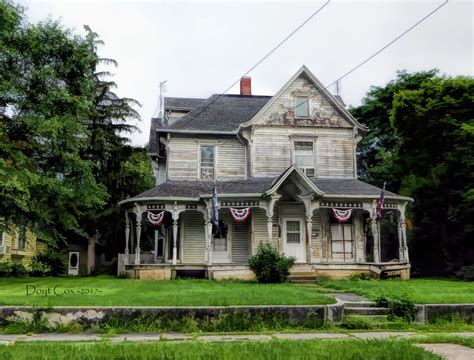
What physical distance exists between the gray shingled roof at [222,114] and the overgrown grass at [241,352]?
60.5 feet

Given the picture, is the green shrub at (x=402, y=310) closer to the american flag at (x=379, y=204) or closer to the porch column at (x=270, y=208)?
the porch column at (x=270, y=208)

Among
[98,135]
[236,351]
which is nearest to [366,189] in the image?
[98,135]

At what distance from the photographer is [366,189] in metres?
23.0

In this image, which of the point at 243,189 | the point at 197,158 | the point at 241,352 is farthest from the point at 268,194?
the point at 241,352

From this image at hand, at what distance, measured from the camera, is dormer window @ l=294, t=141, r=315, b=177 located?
24.7m

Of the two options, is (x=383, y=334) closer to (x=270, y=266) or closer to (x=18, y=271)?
(x=270, y=266)

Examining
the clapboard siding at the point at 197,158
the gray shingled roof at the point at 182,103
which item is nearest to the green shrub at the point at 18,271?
the clapboard siding at the point at 197,158

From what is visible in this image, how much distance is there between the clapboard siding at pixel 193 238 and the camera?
2327cm

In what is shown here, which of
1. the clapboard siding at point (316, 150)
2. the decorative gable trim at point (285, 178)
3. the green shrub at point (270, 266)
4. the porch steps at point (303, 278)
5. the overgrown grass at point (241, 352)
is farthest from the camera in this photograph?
the clapboard siding at point (316, 150)

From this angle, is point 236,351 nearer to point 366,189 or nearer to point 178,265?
point 178,265

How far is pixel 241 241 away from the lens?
23453mm

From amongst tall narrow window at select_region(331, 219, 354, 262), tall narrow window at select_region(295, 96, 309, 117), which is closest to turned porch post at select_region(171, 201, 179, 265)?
tall narrow window at select_region(331, 219, 354, 262)

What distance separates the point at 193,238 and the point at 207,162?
13.1 feet

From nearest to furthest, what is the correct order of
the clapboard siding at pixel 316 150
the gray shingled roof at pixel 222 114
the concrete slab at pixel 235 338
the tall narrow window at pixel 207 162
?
the concrete slab at pixel 235 338 → the clapboard siding at pixel 316 150 → the tall narrow window at pixel 207 162 → the gray shingled roof at pixel 222 114
